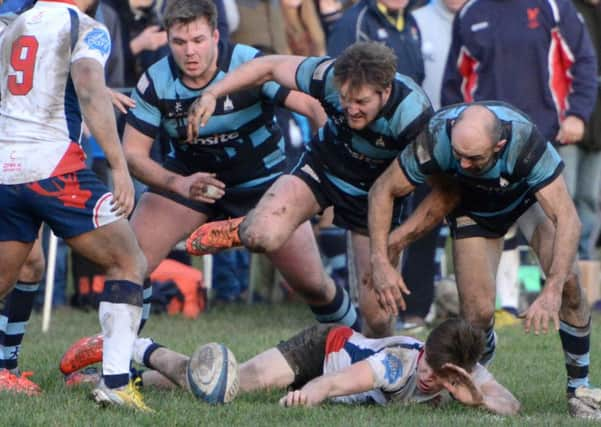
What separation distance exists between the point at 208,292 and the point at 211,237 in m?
4.63

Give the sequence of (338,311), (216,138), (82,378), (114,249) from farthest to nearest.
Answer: (338,311) < (216,138) < (82,378) < (114,249)

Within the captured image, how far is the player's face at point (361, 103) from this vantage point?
7344 millimetres

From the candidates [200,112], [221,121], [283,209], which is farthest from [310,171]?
[200,112]

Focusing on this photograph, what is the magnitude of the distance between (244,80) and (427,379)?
2014mm

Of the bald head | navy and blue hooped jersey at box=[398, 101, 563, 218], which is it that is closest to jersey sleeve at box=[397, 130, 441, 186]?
navy and blue hooped jersey at box=[398, 101, 563, 218]

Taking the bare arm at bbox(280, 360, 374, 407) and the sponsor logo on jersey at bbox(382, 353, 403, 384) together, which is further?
the sponsor logo on jersey at bbox(382, 353, 403, 384)

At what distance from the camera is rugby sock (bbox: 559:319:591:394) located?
7.38 meters

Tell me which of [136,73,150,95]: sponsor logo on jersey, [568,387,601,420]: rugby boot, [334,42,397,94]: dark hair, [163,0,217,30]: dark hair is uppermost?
[163,0,217,30]: dark hair

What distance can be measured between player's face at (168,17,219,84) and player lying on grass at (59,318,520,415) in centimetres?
163

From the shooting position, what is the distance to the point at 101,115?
6.66 m

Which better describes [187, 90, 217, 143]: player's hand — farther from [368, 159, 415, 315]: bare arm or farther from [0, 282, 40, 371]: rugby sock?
[0, 282, 40, 371]: rugby sock

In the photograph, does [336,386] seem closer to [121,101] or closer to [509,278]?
[121,101]

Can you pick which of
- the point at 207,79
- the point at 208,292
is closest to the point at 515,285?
the point at 208,292

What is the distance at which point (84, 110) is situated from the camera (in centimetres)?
668
